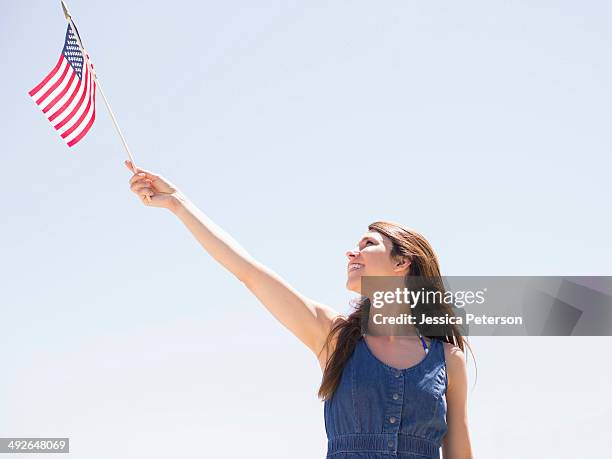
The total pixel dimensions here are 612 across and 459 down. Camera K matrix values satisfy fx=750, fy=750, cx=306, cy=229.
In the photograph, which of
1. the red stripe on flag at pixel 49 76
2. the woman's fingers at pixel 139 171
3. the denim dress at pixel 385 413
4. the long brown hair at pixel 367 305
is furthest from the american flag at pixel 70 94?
the denim dress at pixel 385 413

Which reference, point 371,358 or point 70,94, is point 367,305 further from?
point 70,94

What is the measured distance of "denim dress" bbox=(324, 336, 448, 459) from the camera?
542cm

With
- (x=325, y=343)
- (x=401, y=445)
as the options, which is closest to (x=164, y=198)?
(x=325, y=343)

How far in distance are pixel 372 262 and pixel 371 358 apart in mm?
814

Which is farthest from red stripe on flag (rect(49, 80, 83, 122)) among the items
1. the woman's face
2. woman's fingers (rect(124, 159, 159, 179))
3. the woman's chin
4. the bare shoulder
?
the bare shoulder

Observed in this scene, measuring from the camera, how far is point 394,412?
17.9 ft

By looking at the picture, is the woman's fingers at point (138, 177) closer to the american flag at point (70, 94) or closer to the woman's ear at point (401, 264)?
the woman's ear at point (401, 264)

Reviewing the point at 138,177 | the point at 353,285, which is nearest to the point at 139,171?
the point at 138,177

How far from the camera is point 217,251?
5.88 meters

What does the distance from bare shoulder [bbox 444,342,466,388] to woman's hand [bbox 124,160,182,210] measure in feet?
8.35

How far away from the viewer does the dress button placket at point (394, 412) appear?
17.7 ft

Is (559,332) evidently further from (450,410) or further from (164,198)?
(164,198)

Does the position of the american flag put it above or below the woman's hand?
above

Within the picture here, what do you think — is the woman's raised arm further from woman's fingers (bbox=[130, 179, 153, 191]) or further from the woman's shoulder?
the woman's shoulder
